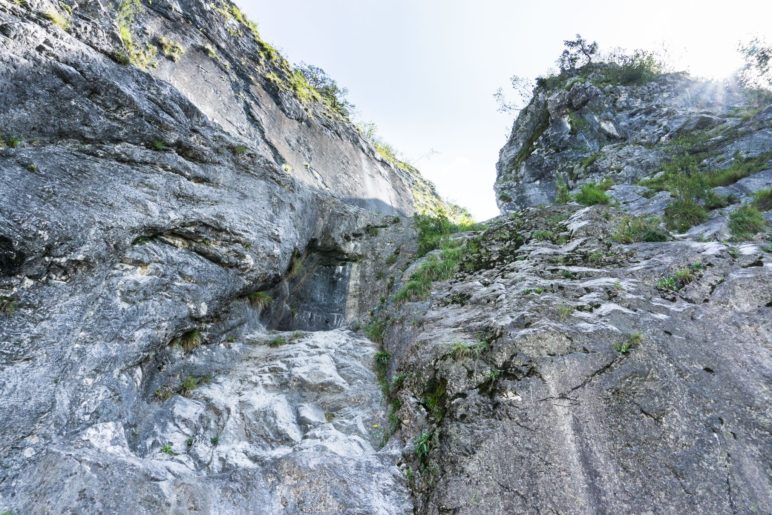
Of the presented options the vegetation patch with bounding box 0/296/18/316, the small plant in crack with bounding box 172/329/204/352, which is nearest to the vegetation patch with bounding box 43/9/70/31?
the vegetation patch with bounding box 0/296/18/316

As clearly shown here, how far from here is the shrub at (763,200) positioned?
30.6 feet

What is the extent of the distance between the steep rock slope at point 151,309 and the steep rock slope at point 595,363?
1.25 metres

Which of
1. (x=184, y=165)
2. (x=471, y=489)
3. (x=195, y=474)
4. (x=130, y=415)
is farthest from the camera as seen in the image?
(x=184, y=165)

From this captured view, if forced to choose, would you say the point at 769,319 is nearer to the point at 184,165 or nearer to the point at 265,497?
the point at 265,497

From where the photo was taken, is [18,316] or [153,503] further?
[18,316]

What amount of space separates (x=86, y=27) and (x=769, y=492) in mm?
14002

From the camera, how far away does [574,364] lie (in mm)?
6184

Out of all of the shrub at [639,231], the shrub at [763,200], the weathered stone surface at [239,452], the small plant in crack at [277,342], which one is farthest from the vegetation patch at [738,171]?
the small plant in crack at [277,342]

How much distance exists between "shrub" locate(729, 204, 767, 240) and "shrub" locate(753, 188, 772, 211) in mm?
714

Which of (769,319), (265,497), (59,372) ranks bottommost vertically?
(265,497)

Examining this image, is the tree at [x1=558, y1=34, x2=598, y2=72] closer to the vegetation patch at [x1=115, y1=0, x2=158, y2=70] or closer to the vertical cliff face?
the vertical cliff face

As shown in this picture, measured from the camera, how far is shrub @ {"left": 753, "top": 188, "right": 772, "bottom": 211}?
9.34 meters

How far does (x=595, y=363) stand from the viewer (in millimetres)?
6141

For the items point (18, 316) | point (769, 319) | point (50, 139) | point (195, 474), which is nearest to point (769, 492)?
point (769, 319)
